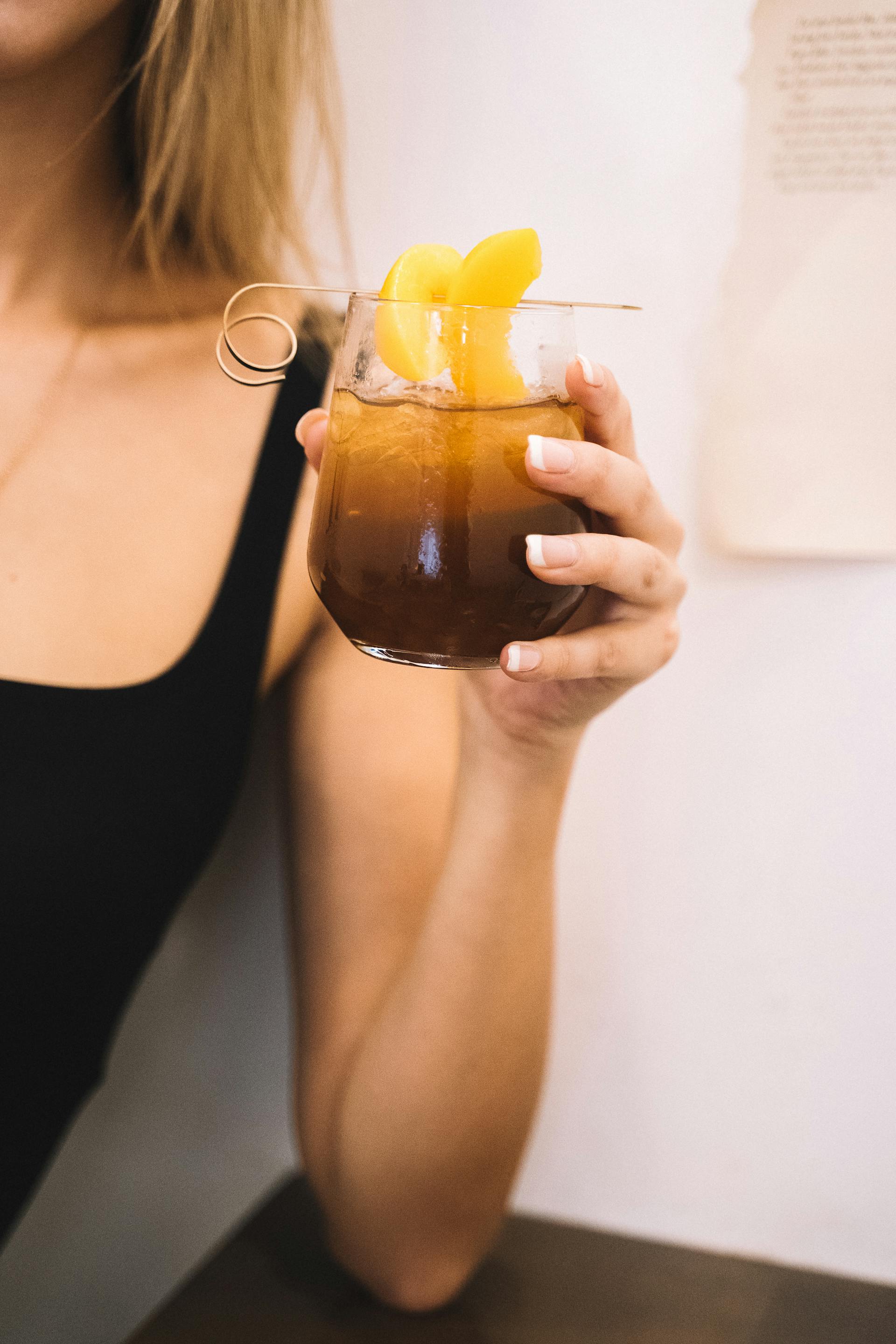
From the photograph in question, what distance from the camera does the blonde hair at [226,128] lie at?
1.08 m

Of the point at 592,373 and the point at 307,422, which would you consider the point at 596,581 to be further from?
the point at 307,422

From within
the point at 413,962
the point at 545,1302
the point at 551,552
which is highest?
the point at 551,552

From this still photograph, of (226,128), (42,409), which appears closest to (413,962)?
(42,409)

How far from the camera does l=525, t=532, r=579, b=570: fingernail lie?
0.66 m

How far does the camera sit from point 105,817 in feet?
3.31

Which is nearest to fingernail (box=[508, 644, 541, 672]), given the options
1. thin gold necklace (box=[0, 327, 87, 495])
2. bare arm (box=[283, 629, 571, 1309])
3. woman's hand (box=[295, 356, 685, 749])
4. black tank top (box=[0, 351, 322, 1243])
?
woman's hand (box=[295, 356, 685, 749])

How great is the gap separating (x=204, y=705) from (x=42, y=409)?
14.1 inches

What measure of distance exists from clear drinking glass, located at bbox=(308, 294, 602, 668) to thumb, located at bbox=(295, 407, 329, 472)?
111mm

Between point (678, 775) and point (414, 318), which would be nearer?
point (414, 318)

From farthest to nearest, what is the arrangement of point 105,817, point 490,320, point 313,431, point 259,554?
point 259,554, point 105,817, point 313,431, point 490,320

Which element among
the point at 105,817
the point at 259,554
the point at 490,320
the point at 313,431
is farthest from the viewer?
the point at 259,554

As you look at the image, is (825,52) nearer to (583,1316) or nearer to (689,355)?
(689,355)

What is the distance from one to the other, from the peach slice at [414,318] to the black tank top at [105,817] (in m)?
0.48

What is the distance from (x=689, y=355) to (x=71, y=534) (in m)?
0.66
